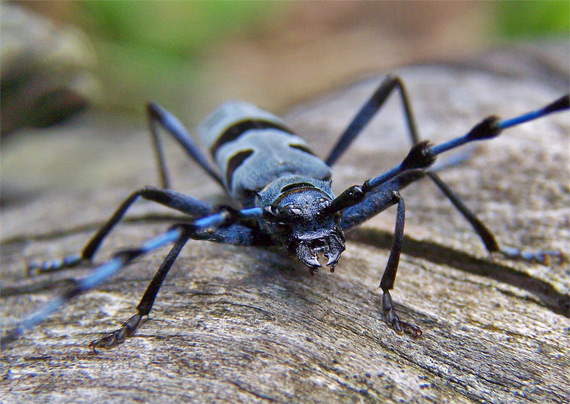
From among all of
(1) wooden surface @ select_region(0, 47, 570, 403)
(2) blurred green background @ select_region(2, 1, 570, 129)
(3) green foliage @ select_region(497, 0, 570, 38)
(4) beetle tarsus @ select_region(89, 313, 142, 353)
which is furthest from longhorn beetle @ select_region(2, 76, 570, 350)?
(3) green foliage @ select_region(497, 0, 570, 38)

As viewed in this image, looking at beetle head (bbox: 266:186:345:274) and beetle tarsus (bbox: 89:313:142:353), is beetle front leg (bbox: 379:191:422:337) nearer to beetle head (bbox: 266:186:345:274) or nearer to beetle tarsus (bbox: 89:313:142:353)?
beetle head (bbox: 266:186:345:274)

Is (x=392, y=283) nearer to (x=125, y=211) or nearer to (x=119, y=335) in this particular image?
(x=119, y=335)

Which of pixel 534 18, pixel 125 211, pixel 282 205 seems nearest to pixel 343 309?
pixel 282 205

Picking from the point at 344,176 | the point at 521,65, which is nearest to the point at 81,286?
the point at 344,176

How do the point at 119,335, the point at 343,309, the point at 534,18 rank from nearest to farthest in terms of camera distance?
the point at 119,335 → the point at 343,309 → the point at 534,18

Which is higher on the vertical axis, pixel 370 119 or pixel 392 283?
pixel 370 119

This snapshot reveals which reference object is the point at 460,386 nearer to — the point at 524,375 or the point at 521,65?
the point at 524,375

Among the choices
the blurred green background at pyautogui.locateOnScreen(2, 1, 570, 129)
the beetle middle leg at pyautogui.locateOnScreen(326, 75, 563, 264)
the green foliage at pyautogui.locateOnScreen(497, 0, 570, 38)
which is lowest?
the beetle middle leg at pyautogui.locateOnScreen(326, 75, 563, 264)
